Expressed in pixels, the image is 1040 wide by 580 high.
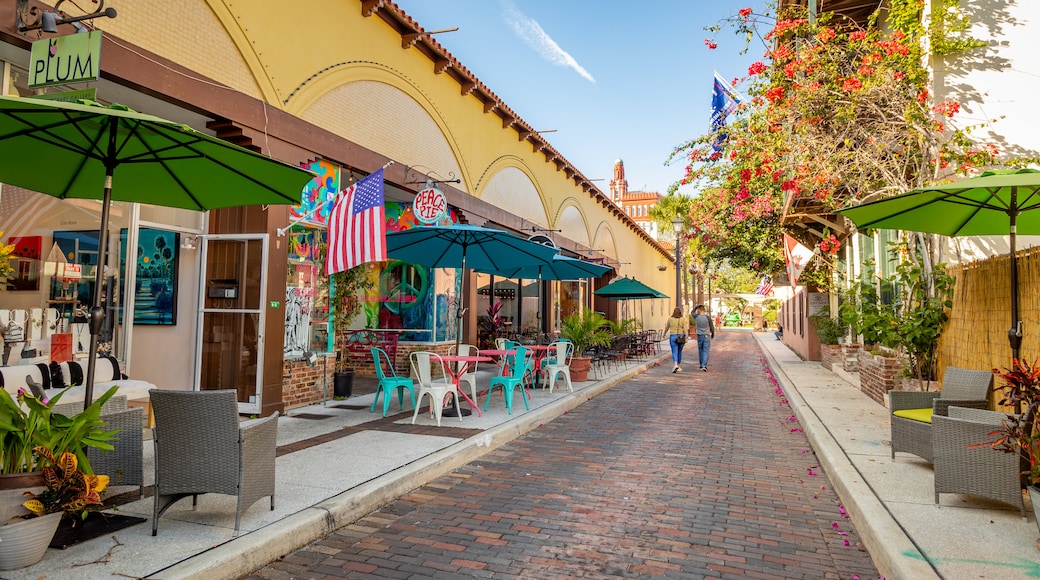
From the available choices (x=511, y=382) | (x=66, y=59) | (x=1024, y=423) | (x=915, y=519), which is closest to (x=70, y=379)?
(x=66, y=59)

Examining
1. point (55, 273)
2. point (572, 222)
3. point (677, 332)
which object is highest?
point (572, 222)

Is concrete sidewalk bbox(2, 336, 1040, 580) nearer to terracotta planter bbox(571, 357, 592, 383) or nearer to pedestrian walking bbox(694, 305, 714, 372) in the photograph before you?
terracotta planter bbox(571, 357, 592, 383)

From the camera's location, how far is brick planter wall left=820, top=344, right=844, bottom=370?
15.6m

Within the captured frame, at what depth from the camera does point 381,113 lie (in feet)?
34.6

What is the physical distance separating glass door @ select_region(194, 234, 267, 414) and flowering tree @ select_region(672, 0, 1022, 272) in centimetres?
835

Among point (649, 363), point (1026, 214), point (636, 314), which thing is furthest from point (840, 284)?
point (636, 314)

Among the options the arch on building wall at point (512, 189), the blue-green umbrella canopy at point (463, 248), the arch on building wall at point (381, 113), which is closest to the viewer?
the blue-green umbrella canopy at point (463, 248)

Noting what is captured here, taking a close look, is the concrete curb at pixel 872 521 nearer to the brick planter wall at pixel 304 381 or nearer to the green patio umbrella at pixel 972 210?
the green patio umbrella at pixel 972 210

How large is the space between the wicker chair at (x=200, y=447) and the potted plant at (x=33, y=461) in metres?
0.34

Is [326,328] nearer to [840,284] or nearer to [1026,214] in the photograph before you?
[1026,214]

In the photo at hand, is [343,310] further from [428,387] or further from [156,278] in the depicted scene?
[428,387]

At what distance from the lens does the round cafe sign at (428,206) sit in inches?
428

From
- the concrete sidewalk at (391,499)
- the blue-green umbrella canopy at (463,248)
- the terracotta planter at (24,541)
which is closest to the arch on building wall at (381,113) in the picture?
the blue-green umbrella canopy at (463,248)

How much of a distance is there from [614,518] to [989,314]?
478 centimetres
